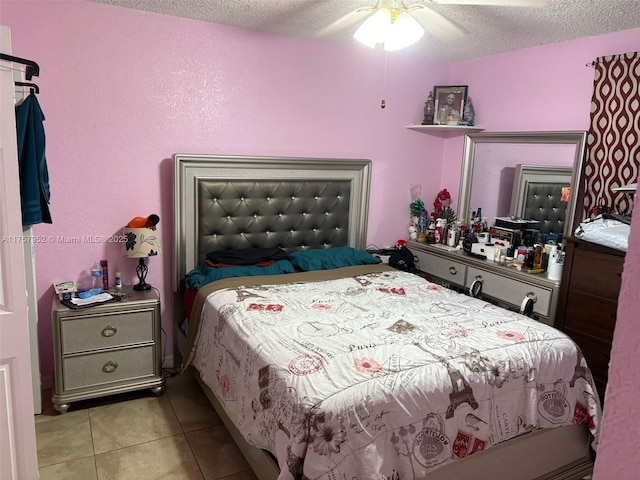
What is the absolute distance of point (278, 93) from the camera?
3.54 metres

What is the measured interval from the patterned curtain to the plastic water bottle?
322 cm

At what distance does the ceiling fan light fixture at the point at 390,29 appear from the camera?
232 cm

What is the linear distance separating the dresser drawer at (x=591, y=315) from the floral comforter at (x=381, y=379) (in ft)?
1.95

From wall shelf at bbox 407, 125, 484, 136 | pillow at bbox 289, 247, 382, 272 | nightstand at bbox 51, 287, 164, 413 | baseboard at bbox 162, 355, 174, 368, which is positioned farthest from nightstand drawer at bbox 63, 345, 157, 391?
wall shelf at bbox 407, 125, 484, 136

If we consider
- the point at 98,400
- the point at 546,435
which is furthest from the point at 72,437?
the point at 546,435

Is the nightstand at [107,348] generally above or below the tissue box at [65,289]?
below

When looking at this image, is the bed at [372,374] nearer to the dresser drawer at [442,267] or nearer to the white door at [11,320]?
the dresser drawer at [442,267]

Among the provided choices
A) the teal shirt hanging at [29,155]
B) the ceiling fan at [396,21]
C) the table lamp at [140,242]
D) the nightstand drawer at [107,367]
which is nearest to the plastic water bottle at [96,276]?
the table lamp at [140,242]

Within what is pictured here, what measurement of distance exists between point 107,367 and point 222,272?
2.88 feet

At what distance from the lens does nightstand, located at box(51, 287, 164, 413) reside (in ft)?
9.13

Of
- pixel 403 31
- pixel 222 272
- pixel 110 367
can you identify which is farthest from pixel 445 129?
pixel 110 367

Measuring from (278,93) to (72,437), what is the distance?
2.54 meters

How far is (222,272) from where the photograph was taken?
315 cm

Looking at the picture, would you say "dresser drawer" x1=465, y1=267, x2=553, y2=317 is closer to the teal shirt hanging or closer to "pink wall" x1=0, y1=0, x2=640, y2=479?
"pink wall" x1=0, y1=0, x2=640, y2=479
